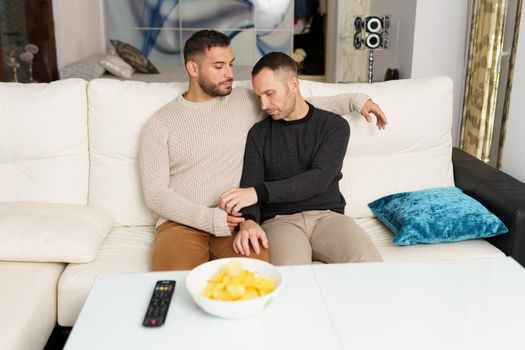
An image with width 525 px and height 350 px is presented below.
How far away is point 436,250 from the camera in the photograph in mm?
2076

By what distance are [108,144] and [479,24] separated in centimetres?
239

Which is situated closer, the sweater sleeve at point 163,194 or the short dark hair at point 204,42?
the sweater sleeve at point 163,194

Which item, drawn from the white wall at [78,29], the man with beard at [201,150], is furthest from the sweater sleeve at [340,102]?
the white wall at [78,29]

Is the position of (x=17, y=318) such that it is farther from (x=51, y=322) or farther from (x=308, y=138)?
(x=308, y=138)

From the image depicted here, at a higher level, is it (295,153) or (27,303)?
(295,153)

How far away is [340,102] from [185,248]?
862 millimetres

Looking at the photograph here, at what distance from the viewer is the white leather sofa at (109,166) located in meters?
1.94

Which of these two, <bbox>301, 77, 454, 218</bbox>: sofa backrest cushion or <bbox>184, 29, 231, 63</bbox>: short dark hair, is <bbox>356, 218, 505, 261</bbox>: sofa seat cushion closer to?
<bbox>301, 77, 454, 218</bbox>: sofa backrest cushion

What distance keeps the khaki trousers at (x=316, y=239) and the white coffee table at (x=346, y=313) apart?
307 millimetres

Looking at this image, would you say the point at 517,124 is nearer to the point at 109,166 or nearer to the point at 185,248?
the point at 185,248

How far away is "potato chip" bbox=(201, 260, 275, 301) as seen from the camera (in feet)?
4.32

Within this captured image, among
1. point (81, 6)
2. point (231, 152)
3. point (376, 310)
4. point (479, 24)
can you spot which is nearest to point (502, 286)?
point (376, 310)

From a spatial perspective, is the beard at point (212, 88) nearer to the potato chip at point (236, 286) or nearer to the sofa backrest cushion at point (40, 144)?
the sofa backrest cushion at point (40, 144)

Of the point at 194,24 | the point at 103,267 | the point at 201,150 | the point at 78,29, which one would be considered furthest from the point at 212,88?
the point at 194,24
